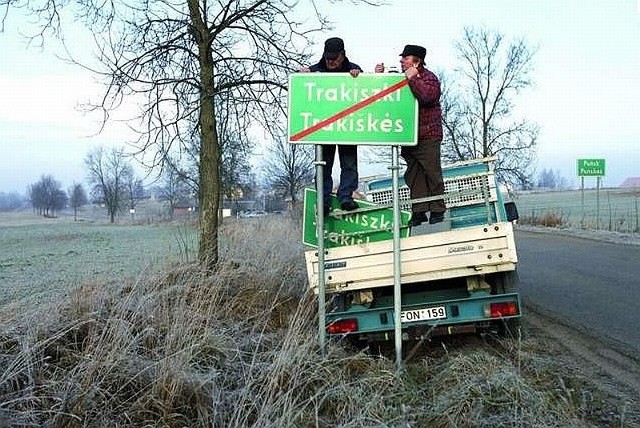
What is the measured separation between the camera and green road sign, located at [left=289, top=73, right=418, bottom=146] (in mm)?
4859

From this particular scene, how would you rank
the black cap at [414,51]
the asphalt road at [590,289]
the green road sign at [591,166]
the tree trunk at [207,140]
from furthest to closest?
the green road sign at [591,166]
the tree trunk at [207,140]
the asphalt road at [590,289]
the black cap at [414,51]

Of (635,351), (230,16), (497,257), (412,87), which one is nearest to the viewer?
(412,87)

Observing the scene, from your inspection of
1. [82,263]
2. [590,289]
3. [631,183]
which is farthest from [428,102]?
[631,183]

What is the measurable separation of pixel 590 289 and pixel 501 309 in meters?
5.42

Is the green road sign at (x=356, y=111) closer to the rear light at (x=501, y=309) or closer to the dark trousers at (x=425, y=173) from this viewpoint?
the dark trousers at (x=425, y=173)

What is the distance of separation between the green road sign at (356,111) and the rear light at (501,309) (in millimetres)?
1610

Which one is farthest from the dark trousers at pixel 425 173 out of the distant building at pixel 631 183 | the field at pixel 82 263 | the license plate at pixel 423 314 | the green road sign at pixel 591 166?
the distant building at pixel 631 183

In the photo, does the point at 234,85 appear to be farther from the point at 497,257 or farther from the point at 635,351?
the point at 635,351

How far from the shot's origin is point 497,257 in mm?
5207

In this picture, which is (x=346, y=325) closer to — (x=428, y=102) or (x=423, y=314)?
(x=423, y=314)

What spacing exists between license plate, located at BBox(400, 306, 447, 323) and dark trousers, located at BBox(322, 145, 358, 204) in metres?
1.32

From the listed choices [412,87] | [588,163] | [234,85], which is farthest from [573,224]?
[412,87]

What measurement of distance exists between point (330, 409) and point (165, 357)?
1154 mm

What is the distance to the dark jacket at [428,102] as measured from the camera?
15.9 ft
